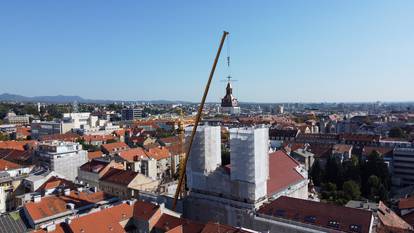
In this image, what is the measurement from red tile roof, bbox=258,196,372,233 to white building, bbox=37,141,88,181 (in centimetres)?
4189

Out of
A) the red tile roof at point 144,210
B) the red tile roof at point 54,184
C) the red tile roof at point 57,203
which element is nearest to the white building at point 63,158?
the red tile roof at point 54,184

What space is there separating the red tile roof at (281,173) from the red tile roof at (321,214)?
5692mm

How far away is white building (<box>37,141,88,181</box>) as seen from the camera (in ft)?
210

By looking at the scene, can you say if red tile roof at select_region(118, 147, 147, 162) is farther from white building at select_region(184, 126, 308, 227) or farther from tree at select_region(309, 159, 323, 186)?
tree at select_region(309, 159, 323, 186)

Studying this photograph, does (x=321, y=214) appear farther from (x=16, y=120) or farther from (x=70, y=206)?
(x=16, y=120)

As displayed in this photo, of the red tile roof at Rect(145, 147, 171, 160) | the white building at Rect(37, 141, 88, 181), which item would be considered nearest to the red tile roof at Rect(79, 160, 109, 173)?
the white building at Rect(37, 141, 88, 181)

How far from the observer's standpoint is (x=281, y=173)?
47.2 metres

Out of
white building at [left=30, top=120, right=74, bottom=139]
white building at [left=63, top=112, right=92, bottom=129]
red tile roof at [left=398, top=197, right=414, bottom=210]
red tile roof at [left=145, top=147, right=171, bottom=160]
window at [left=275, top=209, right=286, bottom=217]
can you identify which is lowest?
red tile roof at [left=398, top=197, right=414, bottom=210]

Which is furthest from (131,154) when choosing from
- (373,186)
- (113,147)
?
(373,186)

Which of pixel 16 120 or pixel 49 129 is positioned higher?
pixel 16 120

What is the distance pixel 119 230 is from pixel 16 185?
2777 centimetres

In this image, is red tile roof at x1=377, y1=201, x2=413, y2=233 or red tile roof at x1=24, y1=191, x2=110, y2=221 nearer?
red tile roof at x1=377, y1=201, x2=413, y2=233

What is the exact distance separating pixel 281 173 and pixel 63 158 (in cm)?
4059

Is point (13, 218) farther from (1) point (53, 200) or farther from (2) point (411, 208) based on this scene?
(2) point (411, 208)
